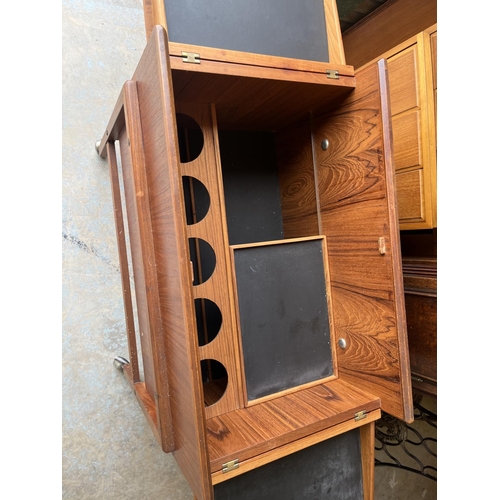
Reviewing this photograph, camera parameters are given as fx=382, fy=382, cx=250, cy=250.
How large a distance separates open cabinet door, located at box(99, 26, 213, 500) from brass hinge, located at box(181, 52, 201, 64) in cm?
8

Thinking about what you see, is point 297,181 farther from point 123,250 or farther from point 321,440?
point 321,440

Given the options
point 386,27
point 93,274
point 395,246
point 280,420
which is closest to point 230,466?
point 280,420

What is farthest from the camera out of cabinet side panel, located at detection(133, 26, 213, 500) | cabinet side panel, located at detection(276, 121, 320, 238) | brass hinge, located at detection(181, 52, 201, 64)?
cabinet side panel, located at detection(276, 121, 320, 238)

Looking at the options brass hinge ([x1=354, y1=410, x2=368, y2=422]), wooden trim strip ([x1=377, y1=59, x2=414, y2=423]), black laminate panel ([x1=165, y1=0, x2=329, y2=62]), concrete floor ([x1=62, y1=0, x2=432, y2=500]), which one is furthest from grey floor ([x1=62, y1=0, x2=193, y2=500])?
wooden trim strip ([x1=377, y1=59, x2=414, y2=423])

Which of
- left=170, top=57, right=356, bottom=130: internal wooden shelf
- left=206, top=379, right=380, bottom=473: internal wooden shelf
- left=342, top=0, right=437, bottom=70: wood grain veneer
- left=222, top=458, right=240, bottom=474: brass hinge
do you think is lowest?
left=222, top=458, right=240, bottom=474: brass hinge

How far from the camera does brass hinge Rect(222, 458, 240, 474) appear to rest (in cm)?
74

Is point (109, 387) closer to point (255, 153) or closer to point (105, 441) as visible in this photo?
point (105, 441)

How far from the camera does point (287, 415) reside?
34.4 inches

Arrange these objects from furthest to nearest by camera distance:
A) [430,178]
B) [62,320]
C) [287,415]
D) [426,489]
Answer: [426,489]
[62,320]
[430,178]
[287,415]

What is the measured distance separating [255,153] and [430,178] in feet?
1.73

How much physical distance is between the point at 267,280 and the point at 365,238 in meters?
0.26

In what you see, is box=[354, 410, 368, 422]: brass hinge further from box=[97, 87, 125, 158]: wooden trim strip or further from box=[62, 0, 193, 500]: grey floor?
box=[97, 87, 125, 158]: wooden trim strip

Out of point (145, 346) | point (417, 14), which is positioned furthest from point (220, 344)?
point (417, 14)

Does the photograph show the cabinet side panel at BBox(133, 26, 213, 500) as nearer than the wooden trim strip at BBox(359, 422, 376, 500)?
Yes
